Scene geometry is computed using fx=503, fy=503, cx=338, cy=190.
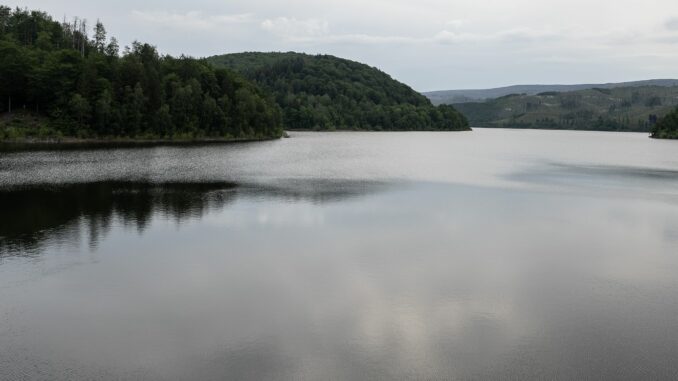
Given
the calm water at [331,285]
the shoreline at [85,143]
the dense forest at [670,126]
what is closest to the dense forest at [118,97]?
the shoreline at [85,143]

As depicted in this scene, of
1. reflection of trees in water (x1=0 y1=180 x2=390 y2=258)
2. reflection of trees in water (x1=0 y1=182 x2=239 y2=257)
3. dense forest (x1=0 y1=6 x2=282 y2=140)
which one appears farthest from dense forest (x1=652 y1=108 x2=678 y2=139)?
reflection of trees in water (x1=0 y1=182 x2=239 y2=257)

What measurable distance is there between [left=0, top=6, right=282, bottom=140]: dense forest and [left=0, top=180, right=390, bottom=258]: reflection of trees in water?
236ft

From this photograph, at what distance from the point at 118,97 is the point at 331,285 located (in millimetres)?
114092

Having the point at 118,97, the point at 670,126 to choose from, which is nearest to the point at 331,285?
the point at 118,97

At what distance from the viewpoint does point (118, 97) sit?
119000 millimetres

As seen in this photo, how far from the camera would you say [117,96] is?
390ft

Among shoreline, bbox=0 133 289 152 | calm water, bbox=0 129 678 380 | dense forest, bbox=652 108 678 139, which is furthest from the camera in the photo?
dense forest, bbox=652 108 678 139

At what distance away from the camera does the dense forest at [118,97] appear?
110250 mm

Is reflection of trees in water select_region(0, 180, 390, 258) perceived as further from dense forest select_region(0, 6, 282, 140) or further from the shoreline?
dense forest select_region(0, 6, 282, 140)

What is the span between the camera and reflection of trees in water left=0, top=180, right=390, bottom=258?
28234 mm

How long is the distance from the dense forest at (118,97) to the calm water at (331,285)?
71179mm

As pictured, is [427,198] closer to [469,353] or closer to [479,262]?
[479,262]

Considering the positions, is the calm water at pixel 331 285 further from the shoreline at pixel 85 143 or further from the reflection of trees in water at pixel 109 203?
the shoreline at pixel 85 143

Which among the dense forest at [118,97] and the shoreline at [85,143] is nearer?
the shoreline at [85,143]
